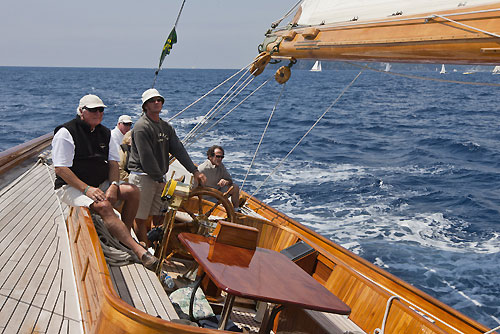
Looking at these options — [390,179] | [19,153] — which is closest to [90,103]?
[19,153]

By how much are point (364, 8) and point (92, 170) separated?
2.40m

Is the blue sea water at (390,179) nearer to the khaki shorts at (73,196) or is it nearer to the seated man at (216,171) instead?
the seated man at (216,171)

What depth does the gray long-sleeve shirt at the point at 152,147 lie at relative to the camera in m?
4.29

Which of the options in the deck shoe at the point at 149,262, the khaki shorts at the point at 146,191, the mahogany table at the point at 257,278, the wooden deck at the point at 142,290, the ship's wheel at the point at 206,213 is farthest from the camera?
the khaki shorts at the point at 146,191

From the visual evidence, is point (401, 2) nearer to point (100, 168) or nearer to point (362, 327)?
point (362, 327)

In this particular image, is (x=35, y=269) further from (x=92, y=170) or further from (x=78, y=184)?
(x=92, y=170)

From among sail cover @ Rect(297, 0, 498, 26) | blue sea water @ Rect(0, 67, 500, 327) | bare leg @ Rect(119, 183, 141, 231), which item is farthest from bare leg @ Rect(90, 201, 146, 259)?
blue sea water @ Rect(0, 67, 500, 327)

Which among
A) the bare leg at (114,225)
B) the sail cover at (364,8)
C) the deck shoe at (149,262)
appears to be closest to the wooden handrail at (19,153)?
the bare leg at (114,225)

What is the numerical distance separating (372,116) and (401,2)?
24.1 metres

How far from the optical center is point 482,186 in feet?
42.1

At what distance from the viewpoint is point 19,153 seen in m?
8.12

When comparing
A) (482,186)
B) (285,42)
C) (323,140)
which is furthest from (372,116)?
(285,42)

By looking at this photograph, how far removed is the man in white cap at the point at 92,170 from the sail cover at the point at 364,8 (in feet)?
6.09

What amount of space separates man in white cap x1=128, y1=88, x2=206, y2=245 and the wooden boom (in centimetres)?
133
